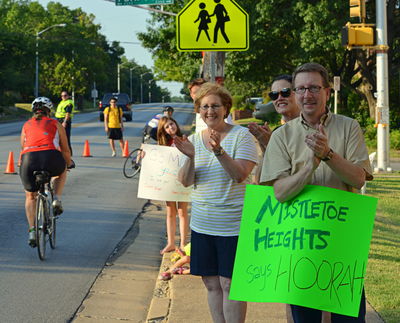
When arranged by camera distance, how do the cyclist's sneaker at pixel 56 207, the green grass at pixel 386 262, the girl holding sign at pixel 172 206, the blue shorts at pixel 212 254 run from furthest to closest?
the cyclist's sneaker at pixel 56 207
the girl holding sign at pixel 172 206
the green grass at pixel 386 262
the blue shorts at pixel 212 254

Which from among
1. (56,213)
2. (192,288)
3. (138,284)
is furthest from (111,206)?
(192,288)

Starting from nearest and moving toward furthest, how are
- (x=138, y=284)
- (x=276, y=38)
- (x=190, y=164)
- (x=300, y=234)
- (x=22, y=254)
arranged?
(x=300, y=234) < (x=190, y=164) < (x=138, y=284) < (x=22, y=254) < (x=276, y=38)

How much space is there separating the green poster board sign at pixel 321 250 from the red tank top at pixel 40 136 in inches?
205

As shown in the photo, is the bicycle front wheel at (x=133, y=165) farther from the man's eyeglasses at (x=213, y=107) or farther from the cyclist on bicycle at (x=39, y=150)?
the man's eyeglasses at (x=213, y=107)

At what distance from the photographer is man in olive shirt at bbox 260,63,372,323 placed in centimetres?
374

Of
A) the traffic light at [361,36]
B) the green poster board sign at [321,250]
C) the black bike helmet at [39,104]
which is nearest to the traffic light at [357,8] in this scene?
the traffic light at [361,36]

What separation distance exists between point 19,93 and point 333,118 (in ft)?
270

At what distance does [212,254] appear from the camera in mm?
4867

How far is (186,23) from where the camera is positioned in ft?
26.0

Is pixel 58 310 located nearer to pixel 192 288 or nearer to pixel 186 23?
pixel 192 288

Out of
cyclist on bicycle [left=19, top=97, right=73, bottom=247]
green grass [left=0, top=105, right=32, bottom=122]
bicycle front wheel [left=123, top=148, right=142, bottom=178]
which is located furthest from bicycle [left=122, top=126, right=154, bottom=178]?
green grass [left=0, top=105, right=32, bottom=122]

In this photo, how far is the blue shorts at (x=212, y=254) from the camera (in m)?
4.77

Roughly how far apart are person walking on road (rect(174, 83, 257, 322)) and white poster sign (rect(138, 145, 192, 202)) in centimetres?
296

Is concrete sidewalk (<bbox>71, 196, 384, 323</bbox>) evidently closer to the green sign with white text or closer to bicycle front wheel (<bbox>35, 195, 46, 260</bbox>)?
bicycle front wheel (<bbox>35, 195, 46, 260</bbox>)
